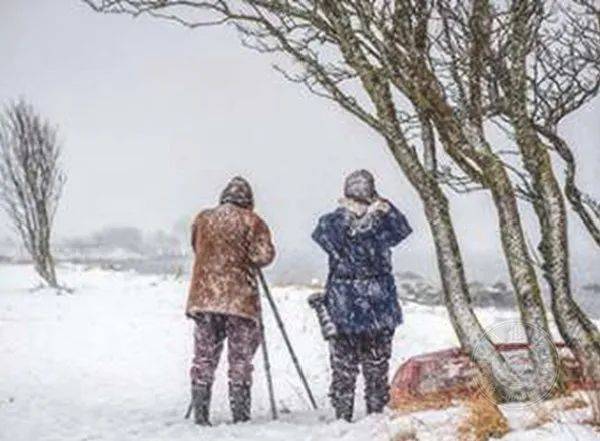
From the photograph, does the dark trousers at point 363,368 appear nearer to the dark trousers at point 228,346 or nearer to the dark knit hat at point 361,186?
the dark trousers at point 228,346

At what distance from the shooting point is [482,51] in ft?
22.1

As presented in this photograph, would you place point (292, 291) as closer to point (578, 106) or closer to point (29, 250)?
point (29, 250)

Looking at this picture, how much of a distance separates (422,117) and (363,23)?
0.67 m

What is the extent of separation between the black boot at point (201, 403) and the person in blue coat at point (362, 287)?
2.72ft

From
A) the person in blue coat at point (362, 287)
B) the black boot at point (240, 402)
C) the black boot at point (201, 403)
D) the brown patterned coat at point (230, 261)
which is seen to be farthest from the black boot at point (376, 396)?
the black boot at point (201, 403)

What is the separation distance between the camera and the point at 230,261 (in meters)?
7.87

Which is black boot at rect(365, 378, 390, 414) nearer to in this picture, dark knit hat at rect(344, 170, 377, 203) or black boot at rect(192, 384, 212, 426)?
black boot at rect(192, 384, 212, 426)

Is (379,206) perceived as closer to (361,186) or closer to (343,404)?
(361,186)

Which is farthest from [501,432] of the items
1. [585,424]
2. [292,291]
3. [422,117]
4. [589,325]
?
[292,291]

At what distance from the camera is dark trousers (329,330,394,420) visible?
7520 millimetres

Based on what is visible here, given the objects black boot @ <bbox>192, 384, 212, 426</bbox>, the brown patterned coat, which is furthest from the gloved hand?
black boot @ <bbox>192, 384, 212, 426</bbox>

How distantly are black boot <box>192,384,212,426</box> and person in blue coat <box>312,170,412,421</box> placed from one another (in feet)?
2.72

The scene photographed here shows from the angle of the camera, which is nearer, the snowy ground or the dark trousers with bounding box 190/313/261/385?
the snowy ground

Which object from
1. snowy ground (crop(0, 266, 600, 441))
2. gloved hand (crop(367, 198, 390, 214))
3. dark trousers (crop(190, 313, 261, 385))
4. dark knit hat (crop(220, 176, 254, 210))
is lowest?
snowy ground (crop(0, 266, 600, 441))
